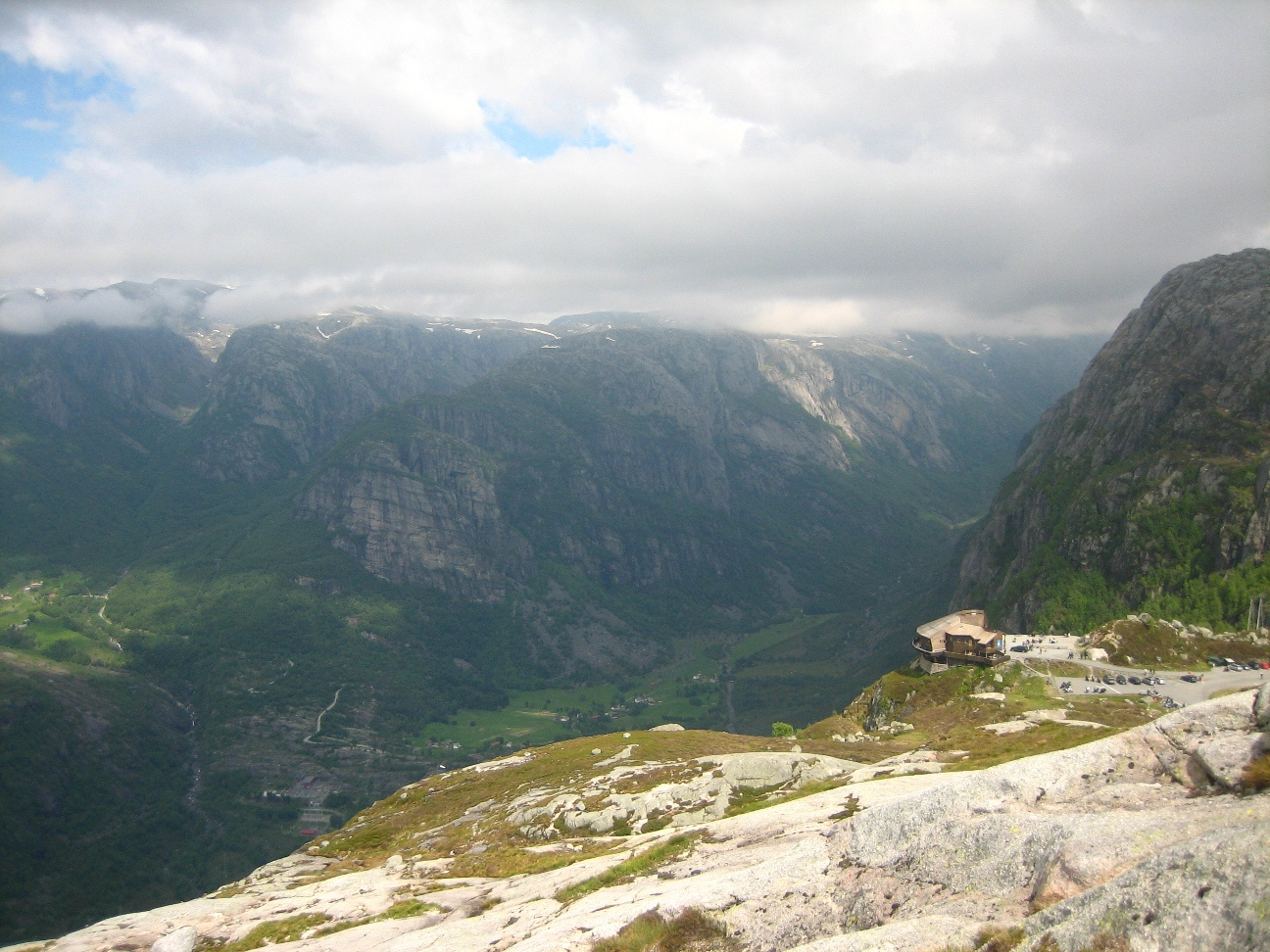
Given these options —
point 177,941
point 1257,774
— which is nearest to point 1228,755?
point 1257,774

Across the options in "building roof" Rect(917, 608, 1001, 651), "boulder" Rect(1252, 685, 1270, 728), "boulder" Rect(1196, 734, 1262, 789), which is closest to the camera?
"boulder" Rect(1196, 734, 1262, 789)

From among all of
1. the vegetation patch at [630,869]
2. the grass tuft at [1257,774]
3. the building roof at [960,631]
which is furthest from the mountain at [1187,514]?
the grass tuft at [1257,774]

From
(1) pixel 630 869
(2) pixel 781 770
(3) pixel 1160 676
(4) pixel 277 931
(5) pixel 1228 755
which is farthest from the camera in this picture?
(3) pixel 1160 676

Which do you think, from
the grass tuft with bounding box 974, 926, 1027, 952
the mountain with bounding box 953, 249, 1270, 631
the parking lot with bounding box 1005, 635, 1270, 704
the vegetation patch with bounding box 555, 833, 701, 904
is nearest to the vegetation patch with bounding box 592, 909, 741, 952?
the grass tuft with bounding box 974, 926, 1027, 952

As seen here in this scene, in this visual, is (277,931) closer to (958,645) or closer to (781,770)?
(781,770)

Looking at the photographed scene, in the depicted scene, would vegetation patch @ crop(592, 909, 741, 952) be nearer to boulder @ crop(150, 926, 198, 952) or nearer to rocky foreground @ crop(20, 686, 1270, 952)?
rocky foreground @ crop(20, 686, 1270, 952)

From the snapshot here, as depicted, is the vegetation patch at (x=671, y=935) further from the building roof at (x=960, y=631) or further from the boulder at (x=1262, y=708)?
the building roof at (x=960, y=631)
